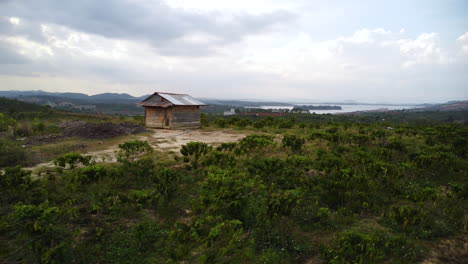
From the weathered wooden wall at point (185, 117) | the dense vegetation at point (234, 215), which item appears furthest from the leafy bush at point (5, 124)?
the dense vegetation at point (234, 215)

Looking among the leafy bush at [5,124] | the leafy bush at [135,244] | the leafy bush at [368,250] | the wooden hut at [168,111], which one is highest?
the wooden hut at [168,111]

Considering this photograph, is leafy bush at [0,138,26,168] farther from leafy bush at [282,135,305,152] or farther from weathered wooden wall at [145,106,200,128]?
weathered wooden wall at [145,106,200,128]

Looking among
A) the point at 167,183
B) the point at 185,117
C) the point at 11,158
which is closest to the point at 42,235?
the point at 167,183

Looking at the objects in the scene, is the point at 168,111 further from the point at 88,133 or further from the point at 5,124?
the point at 5,124

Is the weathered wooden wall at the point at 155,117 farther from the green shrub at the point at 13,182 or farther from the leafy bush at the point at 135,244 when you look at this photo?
the leafy bush at the point at 135,244

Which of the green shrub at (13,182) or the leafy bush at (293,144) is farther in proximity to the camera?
the leafy bush at (293,144)

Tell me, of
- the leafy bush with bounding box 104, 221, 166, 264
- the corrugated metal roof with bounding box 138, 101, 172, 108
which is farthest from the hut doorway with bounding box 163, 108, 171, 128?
the leafy bush with bounding box 104, 221, 166, 264

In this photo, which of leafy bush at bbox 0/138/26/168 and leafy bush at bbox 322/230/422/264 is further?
leafy bush at bbox 0/138/26/168

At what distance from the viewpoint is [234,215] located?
5.09 metres

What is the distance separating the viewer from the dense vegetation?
12.9ft

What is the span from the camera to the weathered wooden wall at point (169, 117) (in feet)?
61.2

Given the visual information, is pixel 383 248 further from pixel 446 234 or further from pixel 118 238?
pixel 118 238

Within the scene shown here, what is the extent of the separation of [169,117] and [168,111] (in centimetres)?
51

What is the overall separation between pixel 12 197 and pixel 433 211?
9.64 metres
